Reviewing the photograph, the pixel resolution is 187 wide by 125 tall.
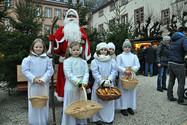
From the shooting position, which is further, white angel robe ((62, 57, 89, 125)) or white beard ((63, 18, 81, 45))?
white beard ((63, 18, 81, 45))

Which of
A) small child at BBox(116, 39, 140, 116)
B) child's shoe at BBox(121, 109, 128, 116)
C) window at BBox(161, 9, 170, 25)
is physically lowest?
child's shoe at BBox(121, 109, 128, 116)

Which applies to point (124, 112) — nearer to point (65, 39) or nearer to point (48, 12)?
point (65, 39)

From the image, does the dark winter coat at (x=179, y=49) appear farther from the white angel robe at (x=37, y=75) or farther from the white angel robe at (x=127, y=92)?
the white angel robe at (x=37, y=75)

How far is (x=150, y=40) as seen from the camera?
534 inches

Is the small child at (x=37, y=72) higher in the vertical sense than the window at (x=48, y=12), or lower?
lower

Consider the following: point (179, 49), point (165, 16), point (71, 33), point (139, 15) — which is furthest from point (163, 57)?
point (139, 15)

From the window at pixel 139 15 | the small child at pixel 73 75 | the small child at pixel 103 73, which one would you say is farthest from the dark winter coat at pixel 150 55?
the window at pixel 139 15

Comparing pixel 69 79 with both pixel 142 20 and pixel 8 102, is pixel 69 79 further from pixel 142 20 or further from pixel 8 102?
pixel 142 20

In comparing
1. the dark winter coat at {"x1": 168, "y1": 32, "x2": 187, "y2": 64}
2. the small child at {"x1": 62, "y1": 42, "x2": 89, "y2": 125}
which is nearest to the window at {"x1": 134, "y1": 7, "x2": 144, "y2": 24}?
the dark winter coat at {"x1": 168, "y1": 32, "x2": 187, "y2": 64}

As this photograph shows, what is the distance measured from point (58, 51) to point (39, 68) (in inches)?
30.6

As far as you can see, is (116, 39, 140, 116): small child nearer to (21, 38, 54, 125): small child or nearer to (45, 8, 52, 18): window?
(21, 38, 54, 125): small child

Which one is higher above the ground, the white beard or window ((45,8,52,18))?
window ((45,8,52,18))

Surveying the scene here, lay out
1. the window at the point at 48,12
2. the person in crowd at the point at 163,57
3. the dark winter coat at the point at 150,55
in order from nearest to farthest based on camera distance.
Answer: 1. the person in crowd at the point at 163,57
2. the dark winter coat at the point at 150,55
3. the window at the point at 48,12

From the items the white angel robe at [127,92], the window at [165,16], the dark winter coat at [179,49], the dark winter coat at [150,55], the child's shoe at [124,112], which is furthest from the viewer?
the window at [165,16]
